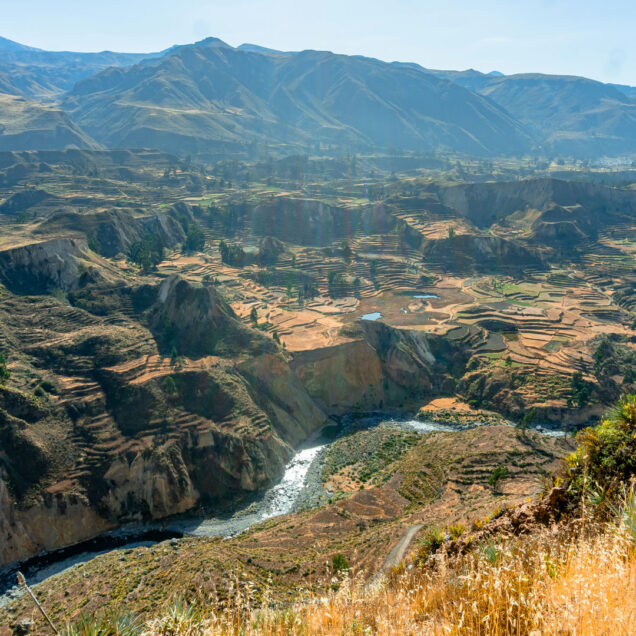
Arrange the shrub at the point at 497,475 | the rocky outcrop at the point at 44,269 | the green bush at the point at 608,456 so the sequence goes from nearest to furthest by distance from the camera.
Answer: the green bush at the point at 608,456, the shrub at the point at 497,475, the rocky outcrop at the point at 44,269

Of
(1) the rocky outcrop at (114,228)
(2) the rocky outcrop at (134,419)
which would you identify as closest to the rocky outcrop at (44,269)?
(2) the rocky outcrop at (134,419)

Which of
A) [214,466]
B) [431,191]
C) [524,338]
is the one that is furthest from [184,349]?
[431,191]

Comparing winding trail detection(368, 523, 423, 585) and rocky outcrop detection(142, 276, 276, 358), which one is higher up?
rocky outcrop detection(142, 276, 276, 358)

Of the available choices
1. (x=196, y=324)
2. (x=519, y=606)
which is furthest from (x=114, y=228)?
(x=519, y=606)

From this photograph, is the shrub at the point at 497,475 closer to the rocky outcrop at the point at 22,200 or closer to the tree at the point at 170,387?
the tree at the point at 170,387

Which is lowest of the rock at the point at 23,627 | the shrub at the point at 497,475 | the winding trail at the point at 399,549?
the rock at the point at 23,627

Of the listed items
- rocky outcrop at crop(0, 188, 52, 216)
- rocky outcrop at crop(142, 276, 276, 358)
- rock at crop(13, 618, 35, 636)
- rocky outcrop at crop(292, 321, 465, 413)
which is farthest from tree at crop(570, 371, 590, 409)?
rocky outcrop at crop(0, 188, 52, 216)

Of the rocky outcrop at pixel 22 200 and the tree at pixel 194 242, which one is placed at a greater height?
the rocky outcrop at pixel 22 200

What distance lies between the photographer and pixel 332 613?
9859 mm

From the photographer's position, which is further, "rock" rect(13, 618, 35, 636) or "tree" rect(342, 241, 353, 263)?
"tree" rect(342, 241, 353, 263)

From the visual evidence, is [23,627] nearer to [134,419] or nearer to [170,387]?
[134,419]

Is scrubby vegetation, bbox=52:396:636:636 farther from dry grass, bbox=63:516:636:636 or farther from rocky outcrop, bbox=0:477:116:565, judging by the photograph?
rocky outcrop, bbox=0:477:116:565

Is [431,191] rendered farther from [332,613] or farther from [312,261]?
[332,613]

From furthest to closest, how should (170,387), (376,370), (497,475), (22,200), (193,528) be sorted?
(22,200) < (376,370) < (170,387) < (193,528) < (497,475)
